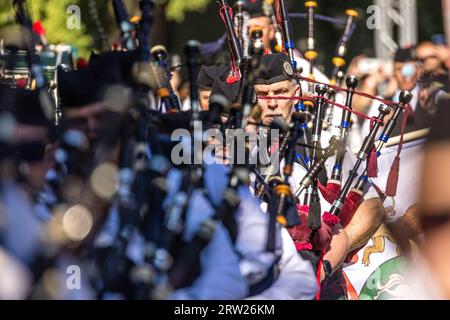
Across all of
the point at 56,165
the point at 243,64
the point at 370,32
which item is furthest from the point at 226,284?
the point at 370,32

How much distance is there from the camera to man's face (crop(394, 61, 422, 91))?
31.7 feet

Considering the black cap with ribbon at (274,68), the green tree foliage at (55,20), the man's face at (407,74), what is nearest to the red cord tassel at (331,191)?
the black cap with ribbon at (274,68)

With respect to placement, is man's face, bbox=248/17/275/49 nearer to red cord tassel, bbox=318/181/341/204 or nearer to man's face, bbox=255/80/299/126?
man's face, bbox=255/80/299/126

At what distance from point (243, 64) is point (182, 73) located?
26.2ft

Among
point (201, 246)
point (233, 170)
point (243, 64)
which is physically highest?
point (243, 64)

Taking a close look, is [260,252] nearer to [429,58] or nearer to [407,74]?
[407,74]

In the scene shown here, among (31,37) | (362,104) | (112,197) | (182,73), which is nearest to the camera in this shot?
(112,197)

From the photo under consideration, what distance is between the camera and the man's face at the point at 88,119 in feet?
12.2

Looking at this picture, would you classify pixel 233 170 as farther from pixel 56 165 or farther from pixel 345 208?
pixel 345 208

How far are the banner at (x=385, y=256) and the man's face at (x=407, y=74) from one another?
12.4 ft

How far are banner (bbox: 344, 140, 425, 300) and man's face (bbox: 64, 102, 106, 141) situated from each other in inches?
88.8

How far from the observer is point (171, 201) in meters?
3.70

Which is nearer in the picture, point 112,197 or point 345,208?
point 112,197

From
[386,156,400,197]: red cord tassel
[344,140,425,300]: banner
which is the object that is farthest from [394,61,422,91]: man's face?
[386,156,400,197]: red cord tassel
